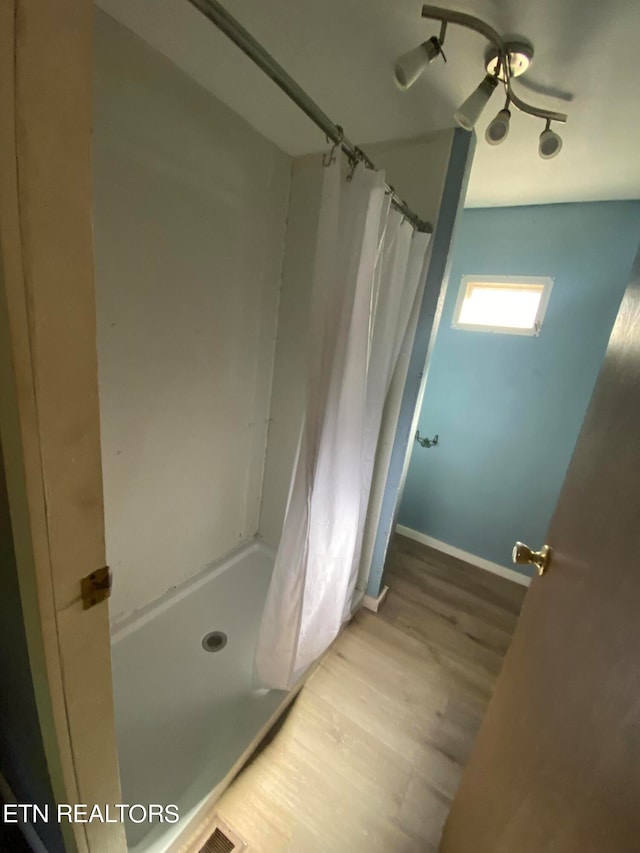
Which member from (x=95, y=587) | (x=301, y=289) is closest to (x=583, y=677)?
(x=95, y=587)

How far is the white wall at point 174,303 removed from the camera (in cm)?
105

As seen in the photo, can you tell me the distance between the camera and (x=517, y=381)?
6.45 ft

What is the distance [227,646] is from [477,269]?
2.44 meters

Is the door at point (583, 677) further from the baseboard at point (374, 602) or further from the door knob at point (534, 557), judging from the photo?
the baseboard at point (374, 602)

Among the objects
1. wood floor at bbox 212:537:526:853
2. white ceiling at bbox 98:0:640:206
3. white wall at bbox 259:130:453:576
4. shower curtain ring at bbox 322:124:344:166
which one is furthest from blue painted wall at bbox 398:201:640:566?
shower curtain ring at bbox 322:124:344:166

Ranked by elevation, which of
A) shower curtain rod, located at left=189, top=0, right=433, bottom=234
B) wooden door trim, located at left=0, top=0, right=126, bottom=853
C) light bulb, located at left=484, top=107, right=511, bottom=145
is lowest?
wooden door trim, located at left=0, top=0, right=126, bottom=853

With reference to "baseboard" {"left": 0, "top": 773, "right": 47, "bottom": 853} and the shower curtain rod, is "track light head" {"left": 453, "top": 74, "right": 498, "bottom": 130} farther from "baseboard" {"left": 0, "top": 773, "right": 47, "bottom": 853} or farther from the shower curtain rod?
"baseboard" {"left": 0, "top": 773, "right": 47, "bottom": 853}

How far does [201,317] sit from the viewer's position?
140 centimetres

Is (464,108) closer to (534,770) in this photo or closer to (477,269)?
(477,269)

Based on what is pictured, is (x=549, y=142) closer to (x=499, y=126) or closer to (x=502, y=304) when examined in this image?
(x=499, y=126)

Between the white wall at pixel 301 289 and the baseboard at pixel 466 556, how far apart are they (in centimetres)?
89

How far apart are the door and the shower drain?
3.48ft

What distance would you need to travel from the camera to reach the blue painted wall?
171 centimetres

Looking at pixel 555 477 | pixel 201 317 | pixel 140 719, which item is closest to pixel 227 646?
pixel 140 719
